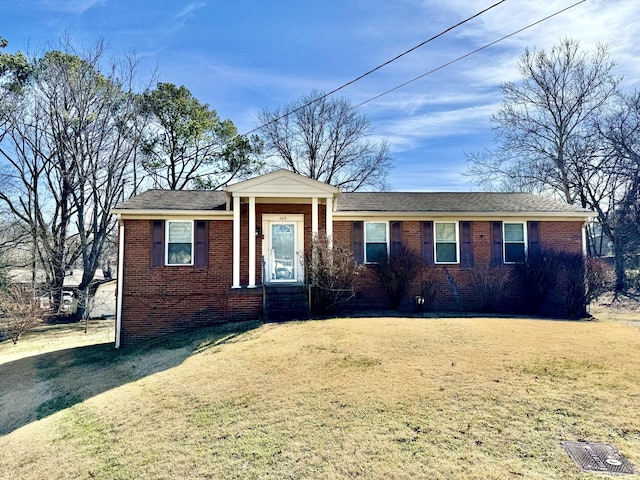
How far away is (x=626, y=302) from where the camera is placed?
1719 cm

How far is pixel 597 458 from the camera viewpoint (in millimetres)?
3742

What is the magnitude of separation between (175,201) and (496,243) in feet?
34.9

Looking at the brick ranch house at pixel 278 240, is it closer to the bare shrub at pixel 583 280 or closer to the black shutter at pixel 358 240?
the black shutter at pixel 358 240

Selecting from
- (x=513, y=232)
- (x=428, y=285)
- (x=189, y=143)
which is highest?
(x=189, y=143)

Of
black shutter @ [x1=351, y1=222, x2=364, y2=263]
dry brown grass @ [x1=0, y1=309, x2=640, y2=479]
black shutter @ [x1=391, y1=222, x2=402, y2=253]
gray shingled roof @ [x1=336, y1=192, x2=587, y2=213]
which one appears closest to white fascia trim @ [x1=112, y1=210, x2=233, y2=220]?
gray shingled roof @ [x1=336, y1=192, x2=587, y2=213]

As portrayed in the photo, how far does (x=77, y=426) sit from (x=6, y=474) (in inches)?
44.3

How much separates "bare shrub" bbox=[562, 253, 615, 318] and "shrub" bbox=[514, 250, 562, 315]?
342 mm

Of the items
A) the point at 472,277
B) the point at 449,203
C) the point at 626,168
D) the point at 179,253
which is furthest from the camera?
the point at 626,168

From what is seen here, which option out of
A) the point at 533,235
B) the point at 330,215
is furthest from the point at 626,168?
the point at 330,215

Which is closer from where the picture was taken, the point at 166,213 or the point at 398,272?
the point at 166,213

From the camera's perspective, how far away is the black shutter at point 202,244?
41.1ft

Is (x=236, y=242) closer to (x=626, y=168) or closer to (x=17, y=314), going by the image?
(x=17, y=314)

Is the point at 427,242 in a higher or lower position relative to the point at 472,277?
higher

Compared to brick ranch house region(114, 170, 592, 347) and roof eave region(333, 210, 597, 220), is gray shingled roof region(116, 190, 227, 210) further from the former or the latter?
roof eave region(333, 210, 597, 220)
